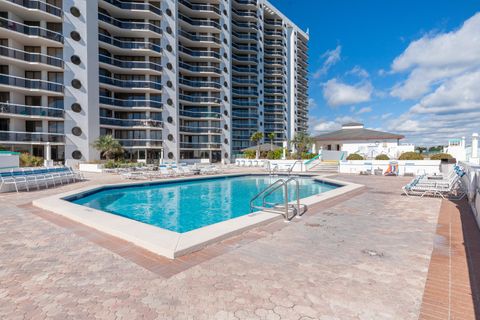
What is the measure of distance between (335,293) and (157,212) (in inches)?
342

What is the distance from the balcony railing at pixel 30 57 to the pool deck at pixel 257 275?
28546 mm

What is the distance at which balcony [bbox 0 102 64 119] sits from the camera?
1016 inches

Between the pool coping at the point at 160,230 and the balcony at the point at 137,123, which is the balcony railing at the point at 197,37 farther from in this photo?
the pool coping at the point at 160,230

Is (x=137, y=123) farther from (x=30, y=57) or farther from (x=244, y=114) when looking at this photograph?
(x=244, y=114)

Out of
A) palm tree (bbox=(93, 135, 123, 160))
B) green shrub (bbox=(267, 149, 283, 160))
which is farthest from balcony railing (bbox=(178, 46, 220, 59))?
palm tree (bbox=(93, 135, 123, 160))

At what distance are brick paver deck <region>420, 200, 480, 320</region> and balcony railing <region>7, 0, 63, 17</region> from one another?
37029 millimetres

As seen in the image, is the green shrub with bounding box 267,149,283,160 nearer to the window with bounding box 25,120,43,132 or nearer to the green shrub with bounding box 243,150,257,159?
the green shrub with bounding box 243,150,257,159

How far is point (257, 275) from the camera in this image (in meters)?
3.90

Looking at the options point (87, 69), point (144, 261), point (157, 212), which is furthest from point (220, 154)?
point (144, 261)

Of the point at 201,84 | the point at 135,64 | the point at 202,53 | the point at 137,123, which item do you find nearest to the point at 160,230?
the point at 137,123

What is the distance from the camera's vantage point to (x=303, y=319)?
284 cm

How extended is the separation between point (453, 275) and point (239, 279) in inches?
125

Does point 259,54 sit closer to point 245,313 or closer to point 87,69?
point 87,69

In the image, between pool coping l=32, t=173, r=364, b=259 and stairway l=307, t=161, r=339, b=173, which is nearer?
pool coping l=32, t=173, r=364, b=259
